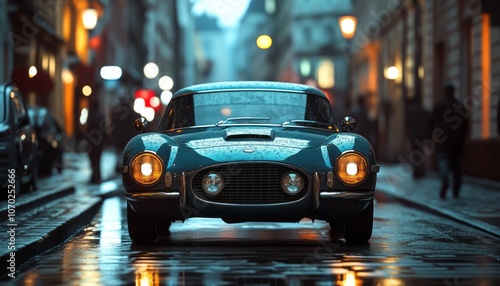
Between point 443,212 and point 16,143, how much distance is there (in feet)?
19.0

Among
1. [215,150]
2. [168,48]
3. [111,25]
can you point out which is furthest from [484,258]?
[168,48]

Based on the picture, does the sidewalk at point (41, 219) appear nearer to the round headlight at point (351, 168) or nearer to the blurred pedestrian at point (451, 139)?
the round headlight at point (351, 168)

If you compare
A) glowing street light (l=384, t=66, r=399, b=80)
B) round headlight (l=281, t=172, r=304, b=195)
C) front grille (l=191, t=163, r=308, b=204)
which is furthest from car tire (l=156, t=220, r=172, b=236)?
glowing street light (l=384, t=66, r=399, b=80)

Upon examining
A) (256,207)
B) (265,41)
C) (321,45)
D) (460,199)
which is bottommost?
(460,199)

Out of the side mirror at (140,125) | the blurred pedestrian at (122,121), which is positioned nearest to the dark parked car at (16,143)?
the side mirror at (140,125)

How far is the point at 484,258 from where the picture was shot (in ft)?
31.8

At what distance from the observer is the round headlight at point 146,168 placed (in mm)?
10305

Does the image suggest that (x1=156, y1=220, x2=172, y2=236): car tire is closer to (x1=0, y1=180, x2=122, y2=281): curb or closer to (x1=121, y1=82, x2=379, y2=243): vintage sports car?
(x1=0, y1=180, x2=122, y2=281): curb

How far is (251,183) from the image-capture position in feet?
33.1

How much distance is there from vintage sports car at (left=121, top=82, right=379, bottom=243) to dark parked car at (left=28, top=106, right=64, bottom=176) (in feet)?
49.0

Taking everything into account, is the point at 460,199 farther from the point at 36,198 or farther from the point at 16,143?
the point at 16,143

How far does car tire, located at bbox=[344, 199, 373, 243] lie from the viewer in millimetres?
10703

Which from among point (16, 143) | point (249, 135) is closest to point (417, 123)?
point (16, 143)

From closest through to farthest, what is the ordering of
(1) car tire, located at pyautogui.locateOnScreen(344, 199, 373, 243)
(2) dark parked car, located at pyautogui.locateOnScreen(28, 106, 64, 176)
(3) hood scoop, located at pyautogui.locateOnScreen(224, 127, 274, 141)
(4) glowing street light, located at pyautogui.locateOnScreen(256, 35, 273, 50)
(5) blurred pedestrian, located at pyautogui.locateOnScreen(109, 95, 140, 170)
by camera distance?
1. (3) hood scoop, located at pyautogui.locateOnScreen(224, 127, 274, 141)
2. (1) car tire, located at pyautogui.locateOnScreen(344, 199, 373, 243)
3. (2) dark parked car, located at pyautogui.locateOnScreen(28, 106, 64, 176)
4. (5) blurred pedestrian, located at pyautogui.locateOnScreen(109, 95, 140, 170)
5. (4) glowing street light, located at pyautogui.locateOnScreen(256, 35, 273, 50)
